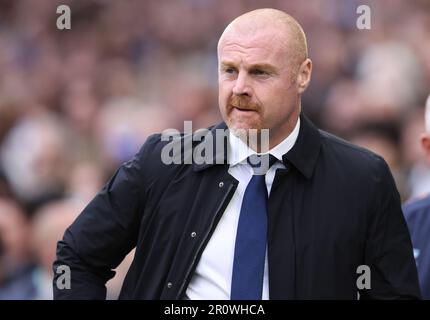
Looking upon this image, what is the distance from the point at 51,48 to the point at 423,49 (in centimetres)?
293

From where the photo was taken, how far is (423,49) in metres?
7.65

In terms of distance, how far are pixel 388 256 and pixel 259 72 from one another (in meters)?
0.70

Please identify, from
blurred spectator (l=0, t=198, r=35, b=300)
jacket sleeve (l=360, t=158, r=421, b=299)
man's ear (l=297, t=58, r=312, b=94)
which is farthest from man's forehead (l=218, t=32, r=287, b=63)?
blurred spectator (l=0, t=198, r=35, b=300)

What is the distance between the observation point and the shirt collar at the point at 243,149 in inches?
124

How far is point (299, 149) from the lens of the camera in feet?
10.4

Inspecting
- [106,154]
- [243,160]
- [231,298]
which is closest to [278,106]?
[243,160]

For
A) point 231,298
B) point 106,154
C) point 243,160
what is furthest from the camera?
point 106,154

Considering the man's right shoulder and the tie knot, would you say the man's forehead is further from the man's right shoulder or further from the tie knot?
the man's right shoulder

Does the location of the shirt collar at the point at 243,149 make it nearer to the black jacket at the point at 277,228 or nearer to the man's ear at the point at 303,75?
the black jacket at the point at 277,228

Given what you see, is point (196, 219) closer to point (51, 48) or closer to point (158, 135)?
point (158, 135)

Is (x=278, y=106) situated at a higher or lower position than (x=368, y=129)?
higher

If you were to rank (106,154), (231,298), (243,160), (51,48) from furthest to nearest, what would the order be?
(51,48), (106,154), (243,160), (231,298)

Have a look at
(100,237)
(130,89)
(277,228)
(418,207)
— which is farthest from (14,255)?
(277,228)

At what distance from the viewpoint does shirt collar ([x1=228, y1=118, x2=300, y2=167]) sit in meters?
3.15
